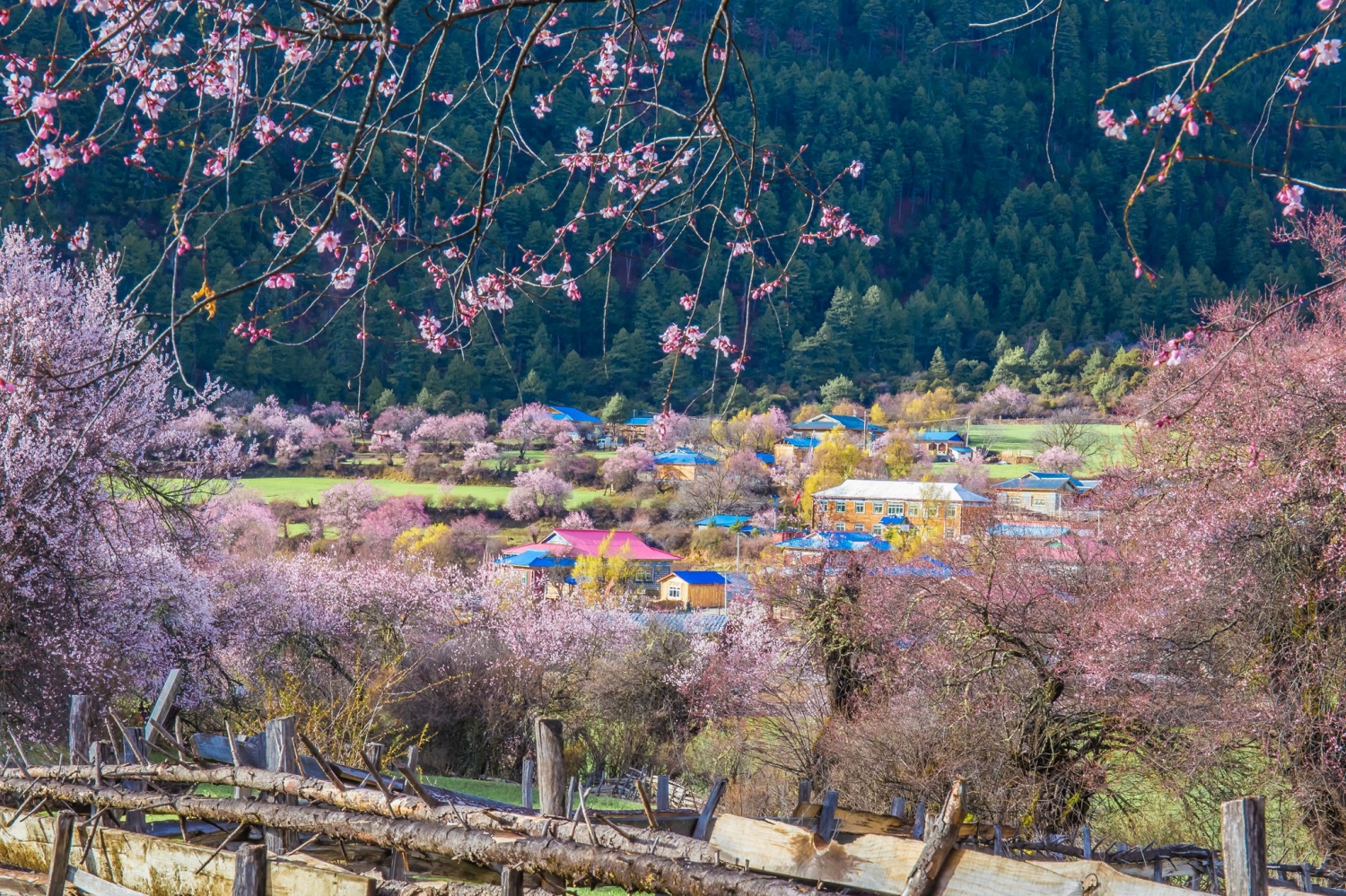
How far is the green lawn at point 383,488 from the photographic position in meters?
49.2

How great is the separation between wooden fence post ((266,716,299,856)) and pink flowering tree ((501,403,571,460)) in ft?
179

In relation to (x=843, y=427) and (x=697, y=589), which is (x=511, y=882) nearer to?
(x=697, y=589)

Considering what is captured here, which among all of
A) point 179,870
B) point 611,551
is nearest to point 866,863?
point 179,870

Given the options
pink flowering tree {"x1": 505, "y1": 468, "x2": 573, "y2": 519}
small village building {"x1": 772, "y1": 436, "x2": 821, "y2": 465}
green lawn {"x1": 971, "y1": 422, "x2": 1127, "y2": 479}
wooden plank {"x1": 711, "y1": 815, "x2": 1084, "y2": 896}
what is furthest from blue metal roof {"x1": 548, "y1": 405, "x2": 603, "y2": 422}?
wooden plank {"x1": 711, "y1": 815, "x2": 1084, "y2": 896}

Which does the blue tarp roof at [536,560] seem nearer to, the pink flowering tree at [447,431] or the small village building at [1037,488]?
the small village building at [1037,488]

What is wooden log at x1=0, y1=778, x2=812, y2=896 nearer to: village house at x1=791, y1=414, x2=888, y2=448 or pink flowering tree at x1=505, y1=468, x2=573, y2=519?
pink flowering tree at x1=505, y1=468, x2=573, y2=519

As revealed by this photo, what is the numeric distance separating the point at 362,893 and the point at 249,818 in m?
0.80

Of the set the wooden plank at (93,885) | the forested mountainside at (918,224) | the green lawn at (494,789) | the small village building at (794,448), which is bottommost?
the green lawn at (494,789)

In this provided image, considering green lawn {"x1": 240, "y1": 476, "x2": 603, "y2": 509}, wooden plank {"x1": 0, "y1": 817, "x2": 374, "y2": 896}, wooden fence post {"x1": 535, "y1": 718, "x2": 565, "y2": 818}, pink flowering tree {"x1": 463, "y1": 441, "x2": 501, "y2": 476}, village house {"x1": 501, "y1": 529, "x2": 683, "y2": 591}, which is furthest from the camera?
pink flowering tree {"x1": 463, "y1": 441, "x2": 501, "y2": 476}

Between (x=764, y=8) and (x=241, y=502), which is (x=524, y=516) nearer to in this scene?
(x=241, y=502)

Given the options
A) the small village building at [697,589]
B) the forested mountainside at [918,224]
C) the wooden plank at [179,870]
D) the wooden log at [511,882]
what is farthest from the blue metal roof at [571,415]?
the wooden log at [511,882]

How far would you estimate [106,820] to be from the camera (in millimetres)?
4969

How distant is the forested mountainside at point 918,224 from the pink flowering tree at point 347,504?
40.3 ft

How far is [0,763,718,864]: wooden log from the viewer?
3.20 meters
